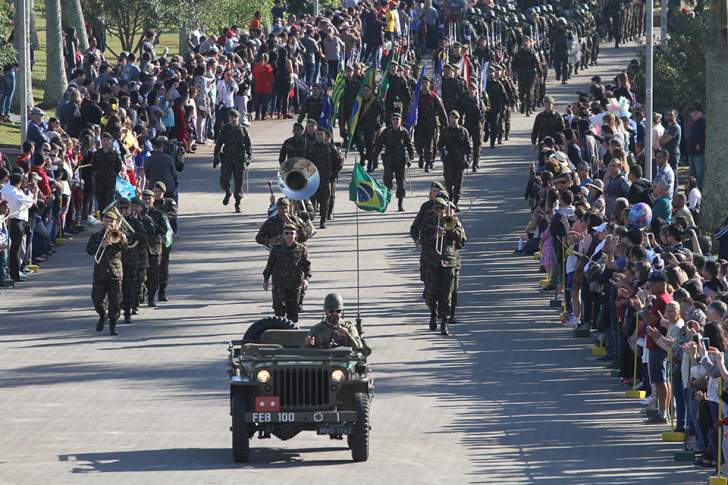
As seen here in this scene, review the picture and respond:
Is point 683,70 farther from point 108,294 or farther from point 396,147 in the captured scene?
point 108,294

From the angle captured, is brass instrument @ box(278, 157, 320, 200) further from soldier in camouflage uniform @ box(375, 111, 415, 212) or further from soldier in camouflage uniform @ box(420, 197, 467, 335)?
soldier in camouflage uniform @ box(375, 111, 415, 212)

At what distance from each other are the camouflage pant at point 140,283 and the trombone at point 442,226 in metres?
4.05

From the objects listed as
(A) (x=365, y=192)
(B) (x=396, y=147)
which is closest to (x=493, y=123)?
(B) (x=396, y=147)

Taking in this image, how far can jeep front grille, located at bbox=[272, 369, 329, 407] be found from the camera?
1116 centimetres

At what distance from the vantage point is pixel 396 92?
27.3 meters

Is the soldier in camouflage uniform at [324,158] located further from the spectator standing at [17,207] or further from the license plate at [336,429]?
the license plate at [336,429]

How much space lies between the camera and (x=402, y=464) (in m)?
11.2

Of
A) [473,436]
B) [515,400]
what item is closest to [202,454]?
[473,436]

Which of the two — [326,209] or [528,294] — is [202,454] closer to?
[528,294]

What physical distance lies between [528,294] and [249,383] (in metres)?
8.08

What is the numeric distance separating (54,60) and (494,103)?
38.5 feet

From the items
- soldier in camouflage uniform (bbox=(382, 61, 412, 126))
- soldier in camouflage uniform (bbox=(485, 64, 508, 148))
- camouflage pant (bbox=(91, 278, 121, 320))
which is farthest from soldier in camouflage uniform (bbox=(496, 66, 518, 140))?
camouflage pant (bbox=(91, 278, 121, 320))

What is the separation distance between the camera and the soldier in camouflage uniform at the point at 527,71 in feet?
107

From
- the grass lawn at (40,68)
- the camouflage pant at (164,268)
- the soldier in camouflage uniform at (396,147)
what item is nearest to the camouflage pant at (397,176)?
the soldier in camouflage uniform at (396,147)
